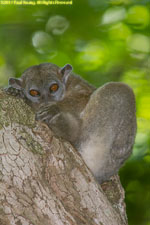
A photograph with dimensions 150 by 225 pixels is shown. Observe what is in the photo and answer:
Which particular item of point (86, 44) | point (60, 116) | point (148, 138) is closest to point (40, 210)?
point (60, 116)

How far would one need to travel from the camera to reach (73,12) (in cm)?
783

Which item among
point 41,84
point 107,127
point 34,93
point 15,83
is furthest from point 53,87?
point 107,127

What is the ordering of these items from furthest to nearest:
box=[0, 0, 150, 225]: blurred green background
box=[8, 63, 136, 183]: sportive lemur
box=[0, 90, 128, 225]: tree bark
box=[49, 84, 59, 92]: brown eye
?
box=[0, 0, 150, 225]: blurred green background
box=[49, 84, 59, 92]: brown eye
box=[8, 63, 136, 183]: sportive lemur
box=[0, 90, 128, 225]: tree bark

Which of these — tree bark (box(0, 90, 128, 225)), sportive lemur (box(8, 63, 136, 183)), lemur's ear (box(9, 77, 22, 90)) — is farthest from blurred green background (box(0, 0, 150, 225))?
tree bark (box(0, 90, 128, 225))

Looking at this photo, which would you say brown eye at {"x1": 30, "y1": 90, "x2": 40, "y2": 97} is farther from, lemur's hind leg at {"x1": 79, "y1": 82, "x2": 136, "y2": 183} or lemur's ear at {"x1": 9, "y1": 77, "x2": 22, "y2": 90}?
lemur's hind leg at {"x1": 79, "y1": 82, "x2": 136, "y2": 183}

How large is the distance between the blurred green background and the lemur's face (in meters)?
1.98

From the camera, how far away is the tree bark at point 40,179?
12.9 feet

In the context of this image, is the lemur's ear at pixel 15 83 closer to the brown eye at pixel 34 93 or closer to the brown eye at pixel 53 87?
the brown eye at pixel 34 93

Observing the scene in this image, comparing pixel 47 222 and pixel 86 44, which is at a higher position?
pixel 86 44

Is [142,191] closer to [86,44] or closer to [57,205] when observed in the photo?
[86,44]

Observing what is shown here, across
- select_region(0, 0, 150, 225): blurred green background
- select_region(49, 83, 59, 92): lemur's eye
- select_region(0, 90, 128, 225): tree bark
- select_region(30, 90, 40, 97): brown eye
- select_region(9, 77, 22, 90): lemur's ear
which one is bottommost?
select_region(0, 90, 128, 225): tree bark

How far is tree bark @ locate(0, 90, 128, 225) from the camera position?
3.93m

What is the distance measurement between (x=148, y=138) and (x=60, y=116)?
3537 millimetres

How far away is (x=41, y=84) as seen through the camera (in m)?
6.18
